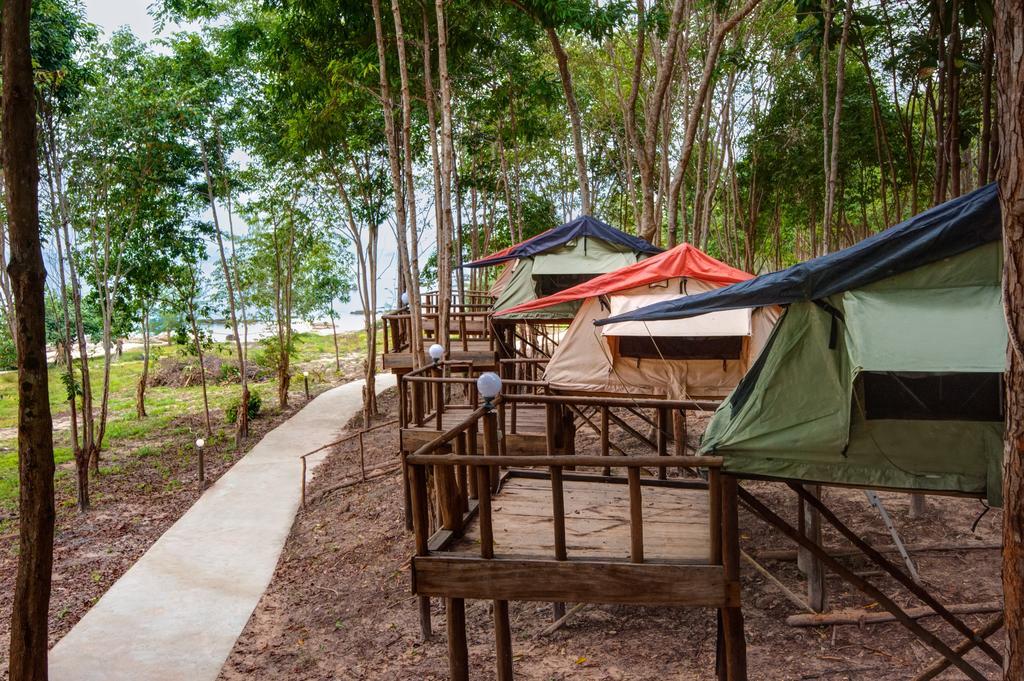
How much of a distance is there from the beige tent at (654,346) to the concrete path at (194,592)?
4.69m

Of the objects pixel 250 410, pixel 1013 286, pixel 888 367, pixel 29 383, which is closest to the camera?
pixel 1013 286

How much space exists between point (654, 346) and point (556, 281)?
18.7 feet

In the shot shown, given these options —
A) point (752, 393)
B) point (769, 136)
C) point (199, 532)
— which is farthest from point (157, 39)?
point (752, 393)

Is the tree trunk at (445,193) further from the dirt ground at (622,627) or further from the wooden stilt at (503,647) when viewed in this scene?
the wooden stilt at (503,647)

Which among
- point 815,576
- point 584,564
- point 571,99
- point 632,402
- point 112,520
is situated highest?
point 571,99

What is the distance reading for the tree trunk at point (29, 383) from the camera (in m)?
5.93

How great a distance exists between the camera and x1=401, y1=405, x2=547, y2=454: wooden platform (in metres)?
9.20

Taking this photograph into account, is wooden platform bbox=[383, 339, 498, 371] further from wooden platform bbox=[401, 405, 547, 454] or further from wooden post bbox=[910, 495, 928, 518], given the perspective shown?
wooden post bbox=[910, 495, 928, 518]

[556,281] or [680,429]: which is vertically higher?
[556,281]

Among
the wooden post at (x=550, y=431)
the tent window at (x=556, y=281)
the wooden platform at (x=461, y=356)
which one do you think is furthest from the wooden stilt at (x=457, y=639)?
the tent window at (x=556, y=281)

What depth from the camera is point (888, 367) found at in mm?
4242

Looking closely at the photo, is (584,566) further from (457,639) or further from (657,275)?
(657,275)

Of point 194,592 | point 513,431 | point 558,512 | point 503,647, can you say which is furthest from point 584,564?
point 194,592

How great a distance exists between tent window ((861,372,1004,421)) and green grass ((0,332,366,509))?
44.6ft
